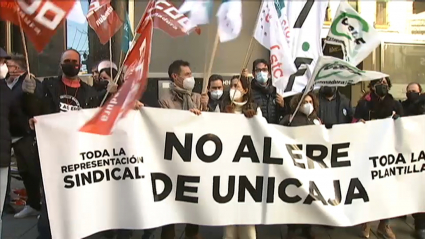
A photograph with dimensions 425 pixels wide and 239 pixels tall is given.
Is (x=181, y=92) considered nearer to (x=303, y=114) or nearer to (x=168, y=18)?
(x=168, y=18)

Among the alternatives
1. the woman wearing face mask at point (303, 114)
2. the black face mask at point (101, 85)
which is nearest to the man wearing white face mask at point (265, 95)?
the woman wearing face mask at point (303, 114)

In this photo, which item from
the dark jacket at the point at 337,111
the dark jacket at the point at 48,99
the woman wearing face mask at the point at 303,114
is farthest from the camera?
the dark jacket at the point at 337,111

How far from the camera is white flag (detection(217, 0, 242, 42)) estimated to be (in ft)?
15.5

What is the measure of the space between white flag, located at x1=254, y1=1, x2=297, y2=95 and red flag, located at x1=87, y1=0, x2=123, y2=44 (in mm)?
1553

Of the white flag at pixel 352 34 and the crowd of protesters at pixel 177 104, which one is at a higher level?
the white flag at pixel 352 34

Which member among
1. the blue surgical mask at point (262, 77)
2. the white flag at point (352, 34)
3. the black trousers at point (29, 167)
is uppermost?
the white flag at point (352, 34)

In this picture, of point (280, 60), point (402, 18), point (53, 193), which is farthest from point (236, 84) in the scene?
point (402, 18)

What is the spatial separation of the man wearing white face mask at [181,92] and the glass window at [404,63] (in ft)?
17.7

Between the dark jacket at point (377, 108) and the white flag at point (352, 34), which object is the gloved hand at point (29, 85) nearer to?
the white flag at point (352, 34)

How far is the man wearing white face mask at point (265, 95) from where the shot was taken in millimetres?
5355

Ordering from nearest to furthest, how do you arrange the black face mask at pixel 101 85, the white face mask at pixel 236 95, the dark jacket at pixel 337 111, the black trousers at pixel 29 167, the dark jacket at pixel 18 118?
the dark jacket at pixel 18 118 < the white face mask at pixel 236 95 < the black face mask at pixel 101 85 < the black trousers at pixel 29 167 < the dark jacket at pixel 337 111

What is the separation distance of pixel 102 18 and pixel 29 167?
1.88 m

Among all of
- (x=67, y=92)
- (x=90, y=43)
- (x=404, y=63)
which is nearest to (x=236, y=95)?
(x=67, y=92)

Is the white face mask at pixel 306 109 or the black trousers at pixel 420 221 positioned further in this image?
the black trousers at pixel 420 221
